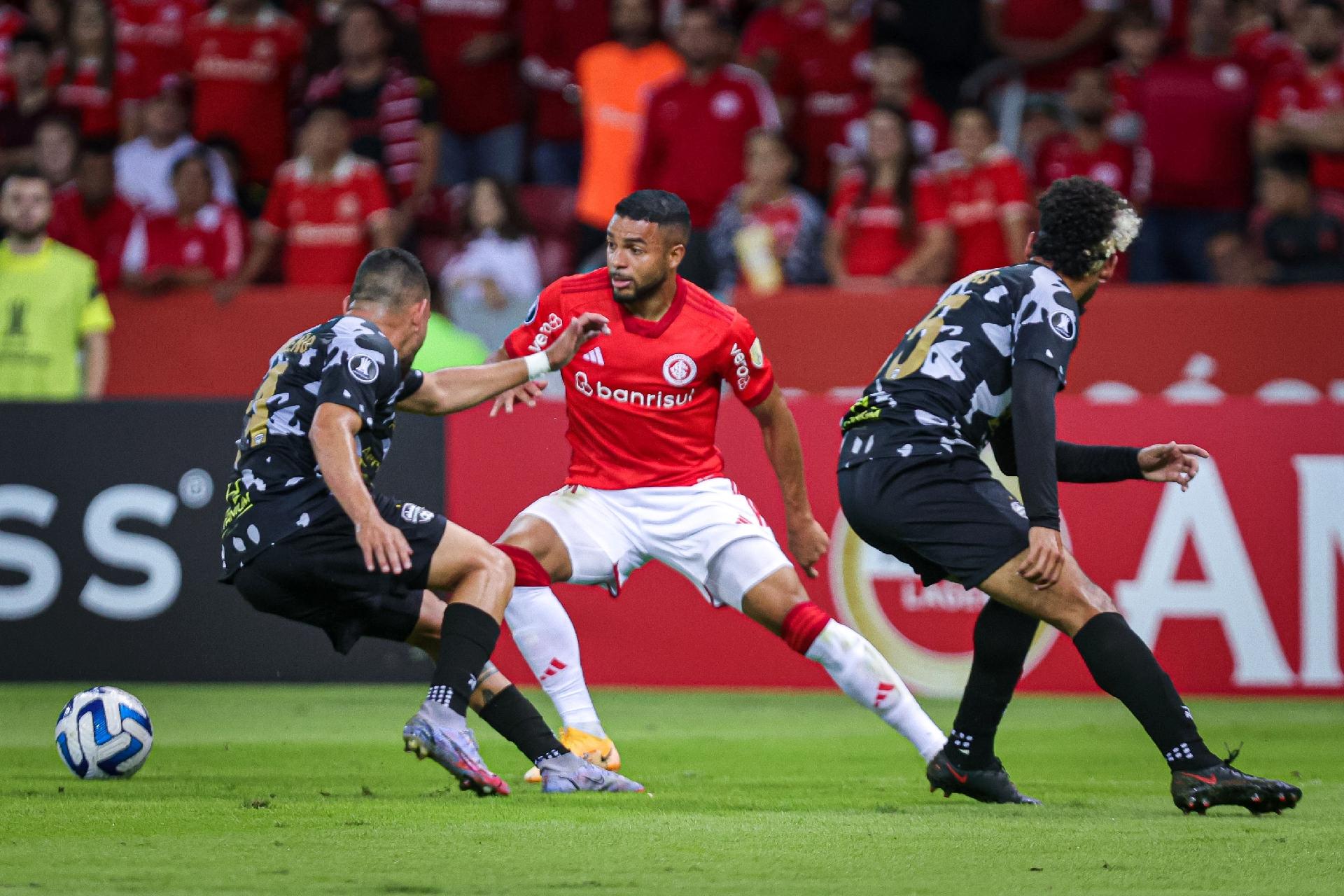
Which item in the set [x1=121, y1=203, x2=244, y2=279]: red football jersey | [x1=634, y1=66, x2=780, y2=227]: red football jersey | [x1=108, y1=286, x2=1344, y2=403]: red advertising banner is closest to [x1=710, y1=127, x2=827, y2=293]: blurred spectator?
[x1=634, y1=66, x2=780, y2=227]: red football jersey

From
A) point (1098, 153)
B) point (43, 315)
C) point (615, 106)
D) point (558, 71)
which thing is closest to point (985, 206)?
point (1098, 153)

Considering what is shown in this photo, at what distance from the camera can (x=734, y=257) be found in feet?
38.8

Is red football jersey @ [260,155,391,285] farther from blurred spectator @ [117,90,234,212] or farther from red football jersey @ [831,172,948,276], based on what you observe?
red football jersey @ [831,172,948,276]

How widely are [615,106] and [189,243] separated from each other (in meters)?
3.11

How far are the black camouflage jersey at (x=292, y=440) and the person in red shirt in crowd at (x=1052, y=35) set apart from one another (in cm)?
831

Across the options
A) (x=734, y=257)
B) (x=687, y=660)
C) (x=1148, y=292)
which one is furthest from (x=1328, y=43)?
(x=687, y=660)

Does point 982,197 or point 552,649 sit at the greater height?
point 982,197

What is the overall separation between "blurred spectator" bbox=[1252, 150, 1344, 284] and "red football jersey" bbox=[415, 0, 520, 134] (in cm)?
542

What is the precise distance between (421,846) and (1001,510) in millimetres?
2119

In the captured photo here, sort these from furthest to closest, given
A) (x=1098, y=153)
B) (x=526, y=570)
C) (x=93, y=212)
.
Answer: (x=93, y=212) → (x=1098, y=153) → (x=526, y=570)

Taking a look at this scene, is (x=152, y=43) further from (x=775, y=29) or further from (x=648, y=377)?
(x=648, y=377)

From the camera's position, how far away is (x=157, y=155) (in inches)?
525

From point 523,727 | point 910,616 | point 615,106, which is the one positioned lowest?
point 910,616

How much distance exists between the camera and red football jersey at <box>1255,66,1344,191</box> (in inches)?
460
